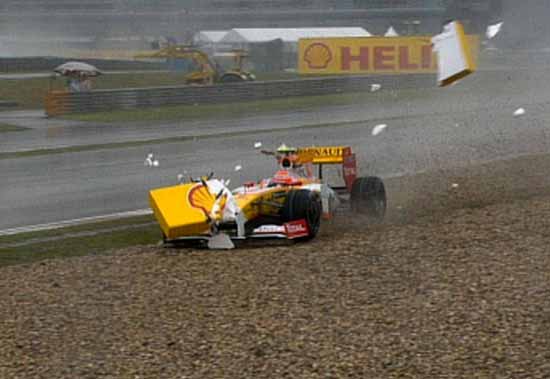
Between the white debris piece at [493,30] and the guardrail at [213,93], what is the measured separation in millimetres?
23339

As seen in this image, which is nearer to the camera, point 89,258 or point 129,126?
point 89,258

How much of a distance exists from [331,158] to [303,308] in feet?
17.0

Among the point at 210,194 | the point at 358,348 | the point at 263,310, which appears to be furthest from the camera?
the point at 210,194

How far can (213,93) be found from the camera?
39344mm

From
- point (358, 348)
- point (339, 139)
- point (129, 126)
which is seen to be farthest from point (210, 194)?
point (129, 126)

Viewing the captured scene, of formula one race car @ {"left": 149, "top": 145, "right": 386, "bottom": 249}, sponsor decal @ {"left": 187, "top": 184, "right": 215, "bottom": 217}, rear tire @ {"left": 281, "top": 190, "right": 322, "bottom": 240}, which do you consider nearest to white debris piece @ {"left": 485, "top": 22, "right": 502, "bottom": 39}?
formula one race car @ {"left": 149, "top": 145, "right": 386, "bottom": 249}

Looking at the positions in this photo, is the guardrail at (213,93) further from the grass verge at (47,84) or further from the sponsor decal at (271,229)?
the sponsor decal at (271,229)

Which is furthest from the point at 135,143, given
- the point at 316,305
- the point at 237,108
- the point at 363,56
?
the point at 363,56

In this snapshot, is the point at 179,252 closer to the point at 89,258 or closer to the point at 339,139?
the point at 89,258

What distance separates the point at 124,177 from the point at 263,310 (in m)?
11.3

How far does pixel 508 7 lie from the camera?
1423cm

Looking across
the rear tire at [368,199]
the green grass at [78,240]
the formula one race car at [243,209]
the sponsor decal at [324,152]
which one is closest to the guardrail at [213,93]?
the green grass at [78,240]

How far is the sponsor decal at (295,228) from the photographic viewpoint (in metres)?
12.9

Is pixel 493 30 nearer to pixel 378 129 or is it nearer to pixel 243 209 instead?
pixel 243 209
